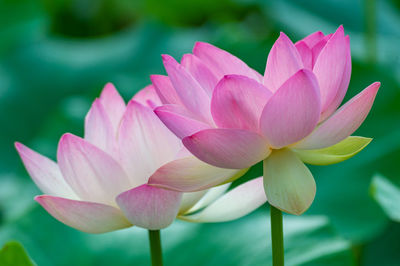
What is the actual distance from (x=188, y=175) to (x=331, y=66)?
13 centimetres

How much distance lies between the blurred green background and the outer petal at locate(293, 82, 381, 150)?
314mm

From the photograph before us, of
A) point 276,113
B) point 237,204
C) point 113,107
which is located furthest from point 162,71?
point 276,113

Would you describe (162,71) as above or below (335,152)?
above

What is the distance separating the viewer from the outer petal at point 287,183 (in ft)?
1.43

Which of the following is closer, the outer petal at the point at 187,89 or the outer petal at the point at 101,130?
the outer petal at the point at 187,89

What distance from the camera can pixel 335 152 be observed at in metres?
0.48

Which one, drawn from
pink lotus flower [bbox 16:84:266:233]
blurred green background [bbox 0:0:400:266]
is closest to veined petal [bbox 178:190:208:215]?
pink lotus flower [bbox 16:84:266:233]

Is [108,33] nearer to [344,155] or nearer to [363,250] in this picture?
[363,250]

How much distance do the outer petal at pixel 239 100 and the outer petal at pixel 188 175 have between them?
1.7 inches

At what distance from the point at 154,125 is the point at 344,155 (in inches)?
6.5

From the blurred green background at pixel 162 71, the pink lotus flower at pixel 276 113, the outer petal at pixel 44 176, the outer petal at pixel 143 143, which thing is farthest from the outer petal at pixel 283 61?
the blurred green background at pixel 162 71

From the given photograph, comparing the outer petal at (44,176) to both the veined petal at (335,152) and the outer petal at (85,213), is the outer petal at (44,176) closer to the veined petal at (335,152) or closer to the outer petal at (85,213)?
the outer petal at (85,213)

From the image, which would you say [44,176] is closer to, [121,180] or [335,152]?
[121,180]

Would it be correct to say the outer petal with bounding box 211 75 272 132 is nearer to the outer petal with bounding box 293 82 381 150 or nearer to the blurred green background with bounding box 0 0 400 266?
the outer petal with bounding box 293 82 381 150
